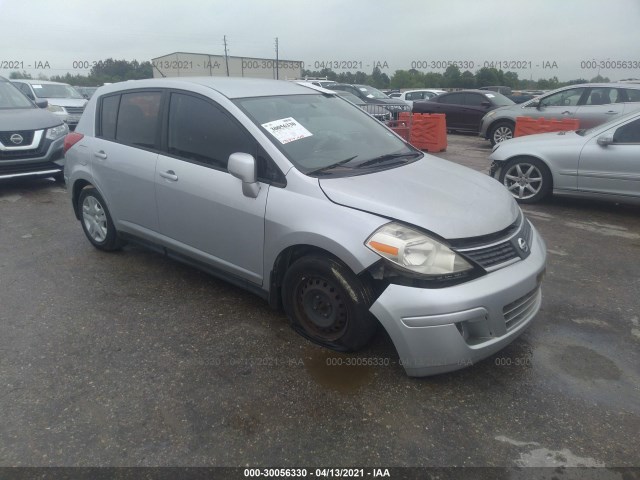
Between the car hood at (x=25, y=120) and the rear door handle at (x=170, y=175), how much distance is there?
490 cm

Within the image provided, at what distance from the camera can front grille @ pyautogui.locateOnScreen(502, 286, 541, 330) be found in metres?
2.75

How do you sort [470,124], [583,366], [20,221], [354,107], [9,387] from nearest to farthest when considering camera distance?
[9,387] → [583,366] → [354,107] → [20,221] → [470,124]

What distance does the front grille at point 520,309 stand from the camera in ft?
9.01

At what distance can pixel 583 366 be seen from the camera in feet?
9.87

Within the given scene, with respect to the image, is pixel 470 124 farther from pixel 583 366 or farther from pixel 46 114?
pixel 583 366

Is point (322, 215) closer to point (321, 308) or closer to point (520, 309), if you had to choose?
point (321, 308)

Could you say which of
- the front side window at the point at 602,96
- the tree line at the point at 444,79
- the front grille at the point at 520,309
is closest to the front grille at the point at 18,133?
the front grille at the point at 520,309

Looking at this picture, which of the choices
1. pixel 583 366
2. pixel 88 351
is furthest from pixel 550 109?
pixel 88 351

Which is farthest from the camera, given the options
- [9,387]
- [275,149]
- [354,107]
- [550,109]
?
[550,109]

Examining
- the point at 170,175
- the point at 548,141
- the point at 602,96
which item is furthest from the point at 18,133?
the point at 602,96

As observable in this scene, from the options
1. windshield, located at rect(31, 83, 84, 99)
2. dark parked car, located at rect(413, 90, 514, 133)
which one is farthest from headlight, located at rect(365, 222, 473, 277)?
windshield, located at rect(31, 83, 84, 99)

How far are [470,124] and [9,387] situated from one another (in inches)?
564

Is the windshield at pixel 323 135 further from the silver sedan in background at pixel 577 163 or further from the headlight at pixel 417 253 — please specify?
the silver sedan in background at pixel 577 163

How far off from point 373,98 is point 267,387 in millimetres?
15224
